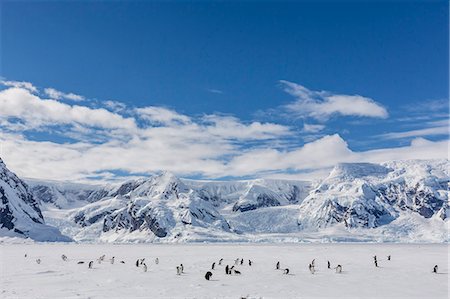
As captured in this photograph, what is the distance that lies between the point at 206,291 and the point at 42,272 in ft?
80.6

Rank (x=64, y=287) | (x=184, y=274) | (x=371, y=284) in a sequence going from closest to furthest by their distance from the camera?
(x=64, y=287)
(x=371, y=284)
(x=184, y=274)

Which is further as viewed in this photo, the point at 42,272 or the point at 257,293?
the point at 42,272

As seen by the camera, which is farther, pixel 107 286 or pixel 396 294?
pixel 107 286

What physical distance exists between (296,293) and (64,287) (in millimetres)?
19195

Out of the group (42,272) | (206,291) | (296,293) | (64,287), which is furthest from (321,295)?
(42,272)

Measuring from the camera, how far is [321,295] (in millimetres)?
37969

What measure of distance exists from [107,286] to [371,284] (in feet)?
78.4

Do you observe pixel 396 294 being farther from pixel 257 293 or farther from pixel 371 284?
pixel 257 293

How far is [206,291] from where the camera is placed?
38.8 metres

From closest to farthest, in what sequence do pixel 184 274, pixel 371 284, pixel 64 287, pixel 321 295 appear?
pixel 321 295
pixel 64 287
pixel 371 284
pixel 184 274

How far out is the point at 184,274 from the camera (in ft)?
172

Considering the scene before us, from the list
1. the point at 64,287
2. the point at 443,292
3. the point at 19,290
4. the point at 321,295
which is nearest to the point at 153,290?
the point at 64,287

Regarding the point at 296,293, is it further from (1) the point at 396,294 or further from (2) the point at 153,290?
(2) the point at 153,290

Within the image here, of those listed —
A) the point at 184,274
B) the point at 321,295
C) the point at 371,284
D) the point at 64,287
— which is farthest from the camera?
the point at 184,274
